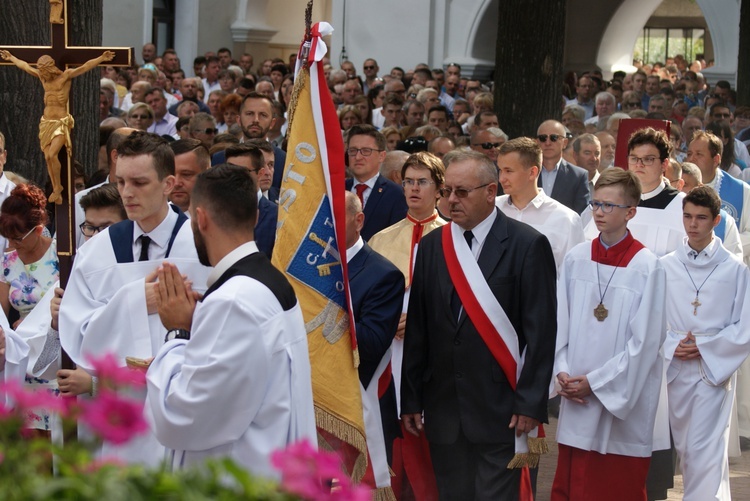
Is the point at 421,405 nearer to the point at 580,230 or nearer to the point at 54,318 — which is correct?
the point at 54,318

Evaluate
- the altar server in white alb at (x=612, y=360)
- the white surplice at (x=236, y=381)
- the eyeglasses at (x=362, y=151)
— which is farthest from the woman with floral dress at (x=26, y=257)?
the altar server in white alb at (x=612, y=360)

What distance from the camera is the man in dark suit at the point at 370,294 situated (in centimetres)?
586

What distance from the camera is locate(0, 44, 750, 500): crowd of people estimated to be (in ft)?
13.4

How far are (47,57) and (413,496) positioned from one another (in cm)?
297

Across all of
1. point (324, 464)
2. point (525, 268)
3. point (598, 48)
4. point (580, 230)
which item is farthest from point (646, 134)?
point (598, 48)

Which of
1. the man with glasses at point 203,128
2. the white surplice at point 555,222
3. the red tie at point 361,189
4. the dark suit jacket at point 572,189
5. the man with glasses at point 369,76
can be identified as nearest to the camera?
the white surplice at point 555,222

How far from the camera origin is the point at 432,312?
6.05 meters

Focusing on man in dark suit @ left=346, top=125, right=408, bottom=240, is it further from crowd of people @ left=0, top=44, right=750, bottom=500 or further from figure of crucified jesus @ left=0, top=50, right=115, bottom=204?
figure of crucified jesus @ left=0, top=50, right=115, bottom=204

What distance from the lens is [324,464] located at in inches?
100.0

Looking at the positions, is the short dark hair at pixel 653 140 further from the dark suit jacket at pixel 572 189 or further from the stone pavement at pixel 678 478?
the stone pavement at pixel 678 478

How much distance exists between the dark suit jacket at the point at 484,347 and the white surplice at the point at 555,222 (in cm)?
193

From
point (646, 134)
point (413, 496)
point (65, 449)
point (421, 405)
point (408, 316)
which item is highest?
point (646, 134)

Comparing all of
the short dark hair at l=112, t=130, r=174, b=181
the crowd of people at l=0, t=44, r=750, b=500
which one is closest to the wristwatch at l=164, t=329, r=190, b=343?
the crowd of people at l=0, t=44, r=750, b=500

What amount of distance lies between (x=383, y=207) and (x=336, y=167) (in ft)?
7.70
